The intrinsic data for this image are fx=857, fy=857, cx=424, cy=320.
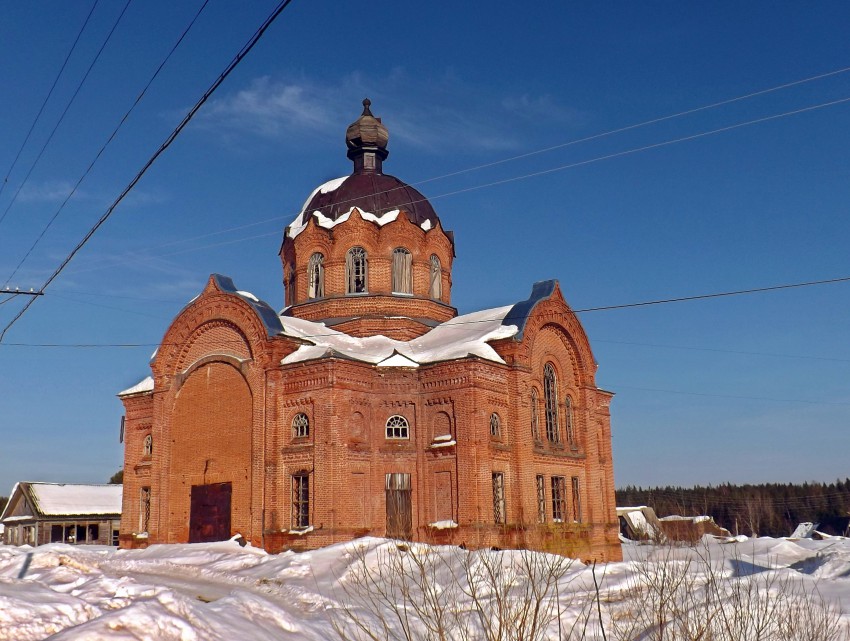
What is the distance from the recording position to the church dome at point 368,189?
102ft

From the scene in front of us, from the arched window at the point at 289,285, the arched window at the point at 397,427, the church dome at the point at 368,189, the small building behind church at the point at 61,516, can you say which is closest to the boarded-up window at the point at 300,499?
the arched window at the point at 397,427

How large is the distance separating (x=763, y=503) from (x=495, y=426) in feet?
197

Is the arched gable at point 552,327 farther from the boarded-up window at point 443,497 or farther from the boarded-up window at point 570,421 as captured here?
the boarded-up window at point 443,497

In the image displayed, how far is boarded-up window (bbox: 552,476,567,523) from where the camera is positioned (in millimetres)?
26969

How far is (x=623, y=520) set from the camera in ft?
157

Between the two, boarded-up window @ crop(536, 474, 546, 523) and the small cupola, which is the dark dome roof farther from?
boarded-up window @ crop(536, 474, 546, 523)

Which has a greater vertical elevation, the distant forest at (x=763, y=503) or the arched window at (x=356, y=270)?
the arched window at (x=356, y=270)

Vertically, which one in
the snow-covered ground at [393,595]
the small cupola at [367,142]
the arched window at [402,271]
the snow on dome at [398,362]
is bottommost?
the snow-covered ground at [393,595]

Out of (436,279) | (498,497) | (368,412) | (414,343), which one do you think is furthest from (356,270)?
(498,497)

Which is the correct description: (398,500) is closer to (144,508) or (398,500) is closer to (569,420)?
(569,420)

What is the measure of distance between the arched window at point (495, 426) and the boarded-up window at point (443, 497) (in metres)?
1.79

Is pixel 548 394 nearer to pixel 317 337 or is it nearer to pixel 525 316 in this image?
pixel 525 316

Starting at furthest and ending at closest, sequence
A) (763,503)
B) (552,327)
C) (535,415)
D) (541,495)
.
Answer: (763,503), (552,327), (535,415), (541,495)

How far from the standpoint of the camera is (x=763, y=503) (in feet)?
250
